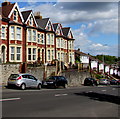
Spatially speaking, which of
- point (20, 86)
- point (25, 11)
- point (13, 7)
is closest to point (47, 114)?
point (20, 86)

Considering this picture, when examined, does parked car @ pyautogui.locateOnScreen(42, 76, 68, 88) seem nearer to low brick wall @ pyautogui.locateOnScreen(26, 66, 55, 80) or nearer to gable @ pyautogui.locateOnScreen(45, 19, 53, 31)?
low brick wall @ pyautogui.locateOnScreen(26, 66, 55, 80)

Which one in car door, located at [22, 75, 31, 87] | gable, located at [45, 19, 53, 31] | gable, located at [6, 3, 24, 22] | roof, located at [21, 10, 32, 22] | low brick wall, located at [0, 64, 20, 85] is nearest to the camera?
car door, located at [22, 75, 31, 87]

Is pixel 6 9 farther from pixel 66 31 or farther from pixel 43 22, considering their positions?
pixel 66 31

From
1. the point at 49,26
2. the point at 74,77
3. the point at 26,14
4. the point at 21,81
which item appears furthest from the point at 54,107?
the point at 49,26

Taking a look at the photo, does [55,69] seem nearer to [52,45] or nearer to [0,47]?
[52,45]

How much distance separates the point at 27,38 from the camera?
3578cm

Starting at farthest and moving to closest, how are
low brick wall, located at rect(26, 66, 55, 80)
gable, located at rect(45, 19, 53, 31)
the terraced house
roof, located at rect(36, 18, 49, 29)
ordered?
gable, located at rect(45, 19, 53, 31) → roof, located at rect(36, 18, 49, 29) → the terraced house → low brick wall, located at rect(26, 66, 55, 80)

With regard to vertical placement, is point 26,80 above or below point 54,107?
above

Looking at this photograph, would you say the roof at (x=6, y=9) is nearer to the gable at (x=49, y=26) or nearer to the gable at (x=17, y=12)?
the gable at (x=17, y=12)

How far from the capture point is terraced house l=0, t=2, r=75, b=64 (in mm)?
32088

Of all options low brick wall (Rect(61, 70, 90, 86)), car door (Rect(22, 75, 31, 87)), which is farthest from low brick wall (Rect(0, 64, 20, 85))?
low brick wall (Rect(61, 70, 90, 86))

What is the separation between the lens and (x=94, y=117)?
33.0ft

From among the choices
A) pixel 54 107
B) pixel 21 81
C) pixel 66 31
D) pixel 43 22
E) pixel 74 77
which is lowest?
pixel 54 107

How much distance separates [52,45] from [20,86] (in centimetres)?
2222
